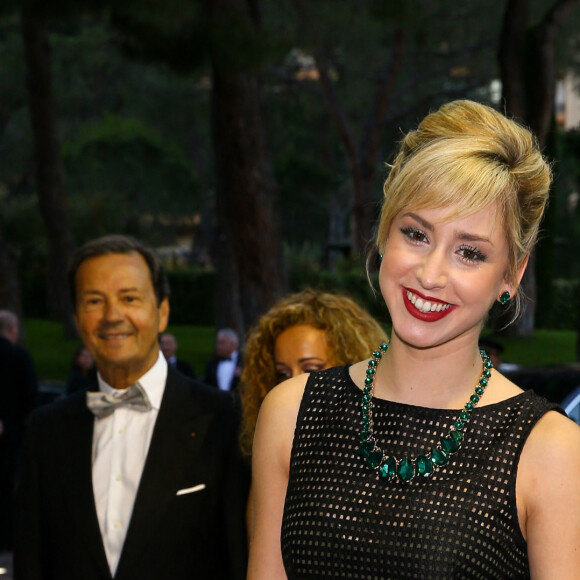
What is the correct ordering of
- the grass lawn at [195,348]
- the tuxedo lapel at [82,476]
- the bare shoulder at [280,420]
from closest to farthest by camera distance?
the bare shoulder at [280,420]
the tuxedo lapel at [82,476]
the grass lawn at [195,348]

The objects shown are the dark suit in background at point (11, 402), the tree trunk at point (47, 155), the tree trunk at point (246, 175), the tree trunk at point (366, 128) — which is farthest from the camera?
the tree trunk at point (366, 128)

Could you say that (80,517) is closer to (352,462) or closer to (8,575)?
(352,462)

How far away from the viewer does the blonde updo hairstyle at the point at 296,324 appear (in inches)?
144

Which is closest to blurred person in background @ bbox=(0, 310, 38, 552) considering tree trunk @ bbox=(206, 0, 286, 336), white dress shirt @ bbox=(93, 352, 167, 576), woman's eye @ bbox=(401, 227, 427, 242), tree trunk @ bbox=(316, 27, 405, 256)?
tree trunk @ bbox=(206, 0, 286, 336)

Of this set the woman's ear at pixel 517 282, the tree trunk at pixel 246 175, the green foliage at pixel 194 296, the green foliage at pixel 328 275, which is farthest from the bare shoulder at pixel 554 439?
the green foliage at pixel 194 296

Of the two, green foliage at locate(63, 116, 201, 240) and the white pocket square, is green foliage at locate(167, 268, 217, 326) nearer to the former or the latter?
green foliage at locate(63, 116, 201, 240)

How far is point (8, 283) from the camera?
2175cm

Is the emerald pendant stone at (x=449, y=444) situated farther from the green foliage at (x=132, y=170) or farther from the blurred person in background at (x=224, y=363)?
the green foliage at (x=132, y=170)

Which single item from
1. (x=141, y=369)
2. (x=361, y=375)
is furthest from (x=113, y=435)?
(x=361, y=375)

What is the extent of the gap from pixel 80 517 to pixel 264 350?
0.76 m

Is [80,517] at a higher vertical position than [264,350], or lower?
lower

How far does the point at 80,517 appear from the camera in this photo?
359cm

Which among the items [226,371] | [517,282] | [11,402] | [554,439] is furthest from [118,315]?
[226,371]

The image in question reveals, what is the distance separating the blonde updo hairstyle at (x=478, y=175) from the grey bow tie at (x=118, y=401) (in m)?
1.59
